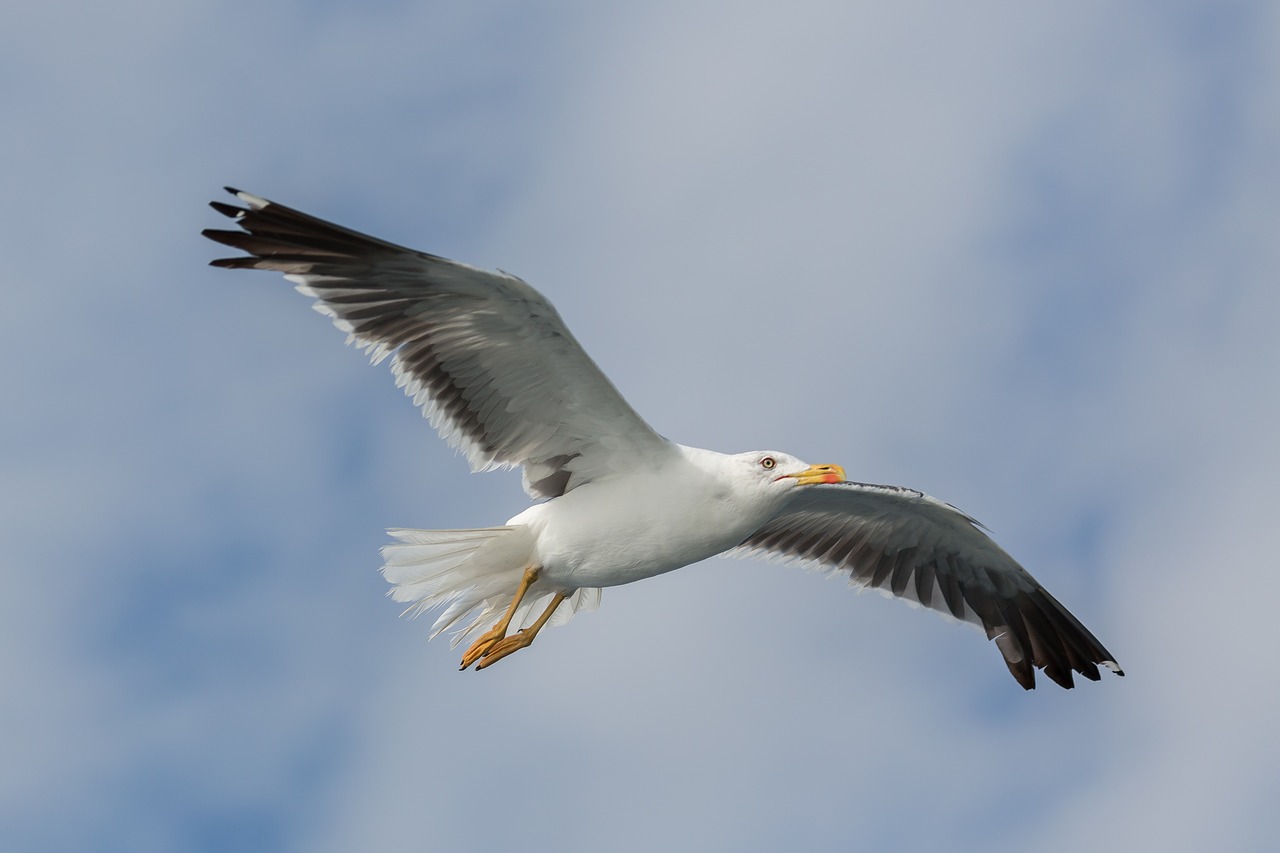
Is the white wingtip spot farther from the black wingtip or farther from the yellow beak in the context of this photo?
the yellow beak

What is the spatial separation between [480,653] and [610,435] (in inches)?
72.7

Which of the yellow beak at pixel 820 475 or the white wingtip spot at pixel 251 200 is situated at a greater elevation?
the white wingtip spot at pixel 251 200

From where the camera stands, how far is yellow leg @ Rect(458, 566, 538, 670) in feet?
35.3

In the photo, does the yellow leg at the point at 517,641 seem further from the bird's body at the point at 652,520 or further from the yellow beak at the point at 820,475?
the yellow beak at the point at 820,475

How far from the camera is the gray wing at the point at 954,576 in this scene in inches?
510

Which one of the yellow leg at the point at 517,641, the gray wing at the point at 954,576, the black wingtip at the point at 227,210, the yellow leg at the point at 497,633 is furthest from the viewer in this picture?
the gray wing at the point at 954,576

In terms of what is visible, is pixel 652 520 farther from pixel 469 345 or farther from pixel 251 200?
pixel 251 200

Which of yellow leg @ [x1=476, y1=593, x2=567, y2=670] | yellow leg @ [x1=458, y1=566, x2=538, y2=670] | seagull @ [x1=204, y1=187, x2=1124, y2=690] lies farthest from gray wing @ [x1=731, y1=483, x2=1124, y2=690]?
yellow leg @ [x1=458, y1=566, x2=538, y2=670]

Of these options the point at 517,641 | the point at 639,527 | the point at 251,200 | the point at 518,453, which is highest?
the point at 251,200

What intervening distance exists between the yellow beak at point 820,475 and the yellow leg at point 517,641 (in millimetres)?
2102

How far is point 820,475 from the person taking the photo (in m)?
10.5

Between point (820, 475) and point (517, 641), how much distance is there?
252 cm

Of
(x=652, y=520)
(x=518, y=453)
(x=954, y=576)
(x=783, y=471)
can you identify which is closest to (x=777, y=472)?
(x=783, y=471)

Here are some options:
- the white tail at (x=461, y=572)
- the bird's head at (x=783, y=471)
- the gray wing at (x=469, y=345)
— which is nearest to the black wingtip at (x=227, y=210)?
the gray wing at (x=469, y=345)
